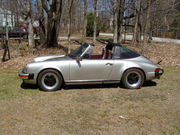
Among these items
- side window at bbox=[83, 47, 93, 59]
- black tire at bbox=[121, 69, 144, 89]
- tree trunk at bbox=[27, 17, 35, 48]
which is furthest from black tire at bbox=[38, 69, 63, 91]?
tree trunk at bbox=[27, 17, 35, 48]

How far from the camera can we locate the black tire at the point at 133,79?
5406 millimetres

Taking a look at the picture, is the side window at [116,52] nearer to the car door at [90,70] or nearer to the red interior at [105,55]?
the red interior at [105,55]

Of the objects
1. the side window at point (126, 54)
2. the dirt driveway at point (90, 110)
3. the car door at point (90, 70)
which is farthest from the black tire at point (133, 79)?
the car door at point (90, 70)

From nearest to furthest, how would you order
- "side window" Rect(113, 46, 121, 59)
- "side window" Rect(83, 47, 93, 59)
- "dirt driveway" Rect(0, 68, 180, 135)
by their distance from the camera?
"dirt driveway" Rect(0, 68, 180, 135), "side window" Rect(83, 47, 93, 59), "side window" Rect(113, 46, 121, 59)

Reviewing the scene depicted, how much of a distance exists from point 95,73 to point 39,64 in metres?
1.62

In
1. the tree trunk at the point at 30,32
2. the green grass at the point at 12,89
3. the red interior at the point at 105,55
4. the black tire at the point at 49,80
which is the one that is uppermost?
the tree trunk at the point at 30,32

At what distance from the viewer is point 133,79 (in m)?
5.52

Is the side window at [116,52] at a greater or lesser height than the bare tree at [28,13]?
lesser

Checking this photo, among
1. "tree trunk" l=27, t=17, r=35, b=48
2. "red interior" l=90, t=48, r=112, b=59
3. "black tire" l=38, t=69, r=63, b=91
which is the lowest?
"black tire" l=38, t=69, r=63, b=91

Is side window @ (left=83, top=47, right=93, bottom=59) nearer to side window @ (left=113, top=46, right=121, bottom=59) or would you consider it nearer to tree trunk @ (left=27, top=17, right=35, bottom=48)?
side window @ (left=113, top=46, right=121, bottom=59)

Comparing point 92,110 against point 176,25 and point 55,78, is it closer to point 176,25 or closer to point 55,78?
point 55,78

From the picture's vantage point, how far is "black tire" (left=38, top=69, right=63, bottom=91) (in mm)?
5078

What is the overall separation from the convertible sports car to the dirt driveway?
0.32 m

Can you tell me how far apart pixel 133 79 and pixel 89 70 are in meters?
1.43
